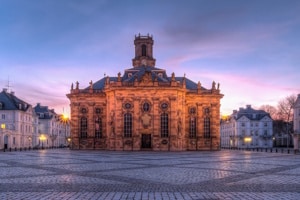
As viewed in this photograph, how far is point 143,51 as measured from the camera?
87188 mm

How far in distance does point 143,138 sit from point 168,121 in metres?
5.30

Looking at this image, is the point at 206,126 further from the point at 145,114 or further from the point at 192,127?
the point at 145,114

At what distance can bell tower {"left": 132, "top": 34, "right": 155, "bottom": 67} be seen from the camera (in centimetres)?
8650

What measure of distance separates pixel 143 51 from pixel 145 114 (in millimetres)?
24755

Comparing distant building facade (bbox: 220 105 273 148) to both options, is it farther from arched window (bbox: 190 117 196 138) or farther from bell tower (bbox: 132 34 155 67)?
arched window (bbox: 190 117 196 138)

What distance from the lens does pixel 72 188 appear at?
50.1 ft

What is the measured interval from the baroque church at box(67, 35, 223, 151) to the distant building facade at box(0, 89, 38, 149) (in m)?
17.1

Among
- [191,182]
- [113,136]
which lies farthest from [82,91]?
[191,182]

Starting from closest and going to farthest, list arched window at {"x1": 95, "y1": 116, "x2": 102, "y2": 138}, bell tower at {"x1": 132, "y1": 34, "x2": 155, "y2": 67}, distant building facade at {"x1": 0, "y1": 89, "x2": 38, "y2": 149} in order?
arched window at {"x1": 95, "y1": 116, "x2": 102, "y2": 138} → distant building facade at {"x1": 0, "y1": 89, "x2": 38, "y2": 149} → bell tower at {"x1": 132, "y1": 34, "x2": 155, "y2": 67}

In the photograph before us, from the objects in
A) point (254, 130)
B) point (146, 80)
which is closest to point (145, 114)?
point (146, 80)

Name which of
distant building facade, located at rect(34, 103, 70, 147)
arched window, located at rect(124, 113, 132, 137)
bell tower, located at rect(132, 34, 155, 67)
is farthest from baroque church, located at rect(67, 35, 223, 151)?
distant building facade, located at rect(34, 103, 70, 147)

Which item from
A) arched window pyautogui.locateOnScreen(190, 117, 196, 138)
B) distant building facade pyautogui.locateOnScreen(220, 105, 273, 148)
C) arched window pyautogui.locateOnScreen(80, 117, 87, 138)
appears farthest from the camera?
distant building facade pyautogui.locateOnScreen(220, 105, 273, 148)

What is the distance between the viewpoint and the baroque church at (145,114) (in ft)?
217

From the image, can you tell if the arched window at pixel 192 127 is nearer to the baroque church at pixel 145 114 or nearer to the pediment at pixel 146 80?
the baroque church at pixel 145 114
